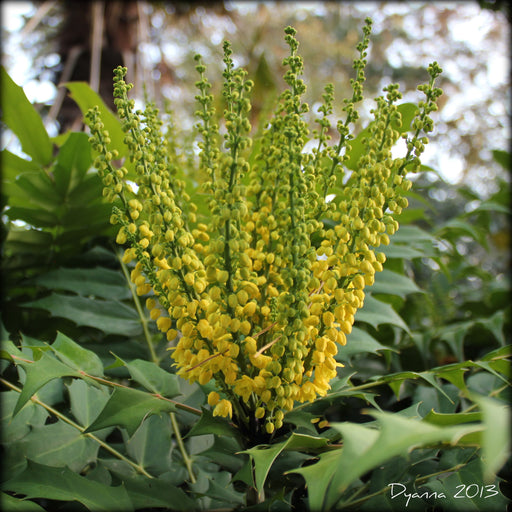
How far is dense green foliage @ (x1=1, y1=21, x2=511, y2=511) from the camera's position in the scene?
1.47ft

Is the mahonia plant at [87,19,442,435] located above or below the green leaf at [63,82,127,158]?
below

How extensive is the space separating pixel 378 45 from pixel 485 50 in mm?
1659

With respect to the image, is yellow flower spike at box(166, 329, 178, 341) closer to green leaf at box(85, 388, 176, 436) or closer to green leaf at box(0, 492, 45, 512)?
green leaf at box(85, 388, 176, 436)

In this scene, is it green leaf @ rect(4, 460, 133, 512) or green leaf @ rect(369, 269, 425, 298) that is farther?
green leaf @ rect(369, 269, 425, 298)

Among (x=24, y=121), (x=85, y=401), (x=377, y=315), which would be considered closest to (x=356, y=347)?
(x=377, y=315)

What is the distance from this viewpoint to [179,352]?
Result: 1.71 ft

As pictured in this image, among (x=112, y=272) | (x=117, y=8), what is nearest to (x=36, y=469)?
(x=112, y=272)

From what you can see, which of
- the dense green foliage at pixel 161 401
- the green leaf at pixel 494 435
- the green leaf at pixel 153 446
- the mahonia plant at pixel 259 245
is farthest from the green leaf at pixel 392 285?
the green leaf at pixel 494 435

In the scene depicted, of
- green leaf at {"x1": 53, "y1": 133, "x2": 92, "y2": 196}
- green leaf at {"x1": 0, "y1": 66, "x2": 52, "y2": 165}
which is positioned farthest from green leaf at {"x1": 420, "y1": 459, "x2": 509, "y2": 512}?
green leaf at {"x1": 0, "y1": 66, "x2": 52, "y2": 165}

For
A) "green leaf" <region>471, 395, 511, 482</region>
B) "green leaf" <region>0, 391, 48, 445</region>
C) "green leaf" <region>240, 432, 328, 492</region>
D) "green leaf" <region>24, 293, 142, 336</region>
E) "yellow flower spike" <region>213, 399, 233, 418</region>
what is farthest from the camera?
"green leaf" <region>24, 293, 142, 336</region>

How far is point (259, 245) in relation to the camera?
526 mm

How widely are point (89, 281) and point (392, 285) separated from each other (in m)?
0.54

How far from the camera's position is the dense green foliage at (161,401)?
0.45m

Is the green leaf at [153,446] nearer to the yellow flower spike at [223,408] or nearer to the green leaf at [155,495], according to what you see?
the green leaf at [155,495]
